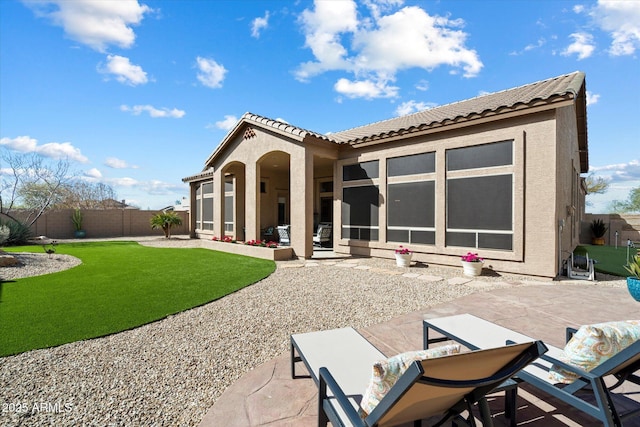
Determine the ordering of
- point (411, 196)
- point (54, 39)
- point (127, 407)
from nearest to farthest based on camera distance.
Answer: point (127, 407) < point (54, 39) < point (411, 196)

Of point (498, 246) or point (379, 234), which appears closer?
point (498, 246)

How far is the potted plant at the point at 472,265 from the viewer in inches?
345

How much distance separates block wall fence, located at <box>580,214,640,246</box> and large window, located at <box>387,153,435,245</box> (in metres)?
17.9

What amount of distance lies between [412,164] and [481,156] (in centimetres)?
231

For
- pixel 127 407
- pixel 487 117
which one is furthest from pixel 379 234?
pixel 127 407

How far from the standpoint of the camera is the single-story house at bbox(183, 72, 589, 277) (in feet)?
26.7

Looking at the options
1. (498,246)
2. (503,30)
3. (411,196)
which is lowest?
(498,246)

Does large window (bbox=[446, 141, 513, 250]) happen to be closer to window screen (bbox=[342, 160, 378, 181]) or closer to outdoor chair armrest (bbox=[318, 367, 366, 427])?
window screen (bbox=[342, 160, 378, 181])

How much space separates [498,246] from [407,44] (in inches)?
364

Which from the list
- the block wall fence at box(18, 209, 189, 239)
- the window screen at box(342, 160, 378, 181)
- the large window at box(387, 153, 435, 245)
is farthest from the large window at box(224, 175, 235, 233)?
the large window at box(387, 153, 435, 245)

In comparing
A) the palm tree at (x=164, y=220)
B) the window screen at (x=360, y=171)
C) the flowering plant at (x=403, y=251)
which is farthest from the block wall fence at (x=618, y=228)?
the palm tree at (x=164, y=220)

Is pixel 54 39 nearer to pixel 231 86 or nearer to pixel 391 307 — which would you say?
pixel 231 86

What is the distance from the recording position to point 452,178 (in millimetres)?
9719

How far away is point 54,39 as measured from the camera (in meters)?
10.1
